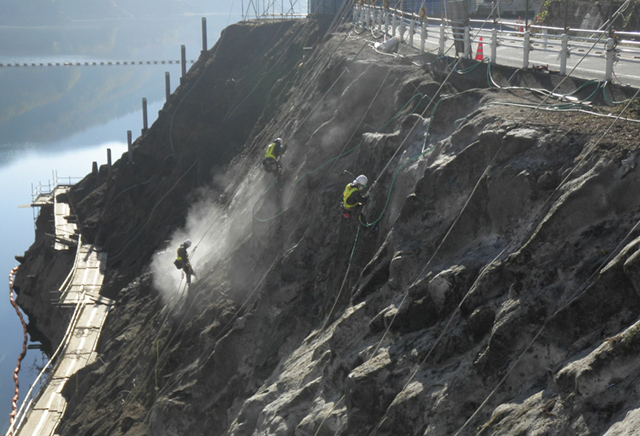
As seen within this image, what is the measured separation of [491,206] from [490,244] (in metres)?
0.62

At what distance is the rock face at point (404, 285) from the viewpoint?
9.27 metres

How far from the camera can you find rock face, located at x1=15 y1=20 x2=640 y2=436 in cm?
927

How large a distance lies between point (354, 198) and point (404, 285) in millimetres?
3631

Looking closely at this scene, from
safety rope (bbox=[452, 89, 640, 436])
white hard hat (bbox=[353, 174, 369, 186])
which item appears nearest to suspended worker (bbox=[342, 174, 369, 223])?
white hard hat (bbox=[353, 174, 369, 186])

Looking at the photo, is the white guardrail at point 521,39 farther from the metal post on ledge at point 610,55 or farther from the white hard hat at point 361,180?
the white hard hat at point 361,180

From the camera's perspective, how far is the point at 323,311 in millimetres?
16516

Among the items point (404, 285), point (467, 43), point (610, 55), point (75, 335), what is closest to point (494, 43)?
point (467, 43)

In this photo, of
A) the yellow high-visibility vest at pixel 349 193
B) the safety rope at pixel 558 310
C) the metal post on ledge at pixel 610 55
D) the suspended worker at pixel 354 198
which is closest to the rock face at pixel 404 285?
the safety rope at pixel 558 310

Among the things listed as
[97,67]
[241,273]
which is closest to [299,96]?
[241,273]

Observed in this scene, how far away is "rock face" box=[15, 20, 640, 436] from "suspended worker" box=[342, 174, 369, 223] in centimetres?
29

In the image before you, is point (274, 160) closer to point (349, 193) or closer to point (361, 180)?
point (361, 180)

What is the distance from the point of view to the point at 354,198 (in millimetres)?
16047

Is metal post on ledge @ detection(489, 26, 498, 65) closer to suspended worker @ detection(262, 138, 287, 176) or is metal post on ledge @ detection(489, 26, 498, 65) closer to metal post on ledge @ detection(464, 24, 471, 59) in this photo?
metal post on ledge @ detection(464, 24, 471, 59)

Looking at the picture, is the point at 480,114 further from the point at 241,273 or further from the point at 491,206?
the point at 241,273
